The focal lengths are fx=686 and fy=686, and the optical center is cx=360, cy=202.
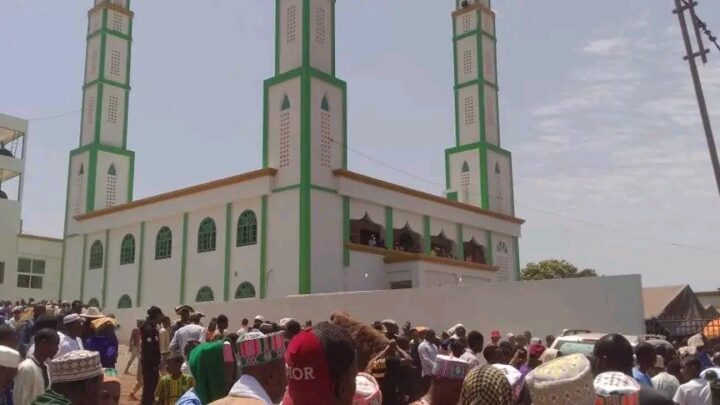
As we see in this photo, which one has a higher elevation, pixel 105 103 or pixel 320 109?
pixel 105 103

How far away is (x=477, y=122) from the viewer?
1260 inches

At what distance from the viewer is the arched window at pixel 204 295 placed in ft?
80.5

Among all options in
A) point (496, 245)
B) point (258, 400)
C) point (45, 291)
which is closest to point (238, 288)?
point (496, 245)

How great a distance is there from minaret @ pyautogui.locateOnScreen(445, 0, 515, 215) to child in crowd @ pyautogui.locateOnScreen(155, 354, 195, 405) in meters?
26.0

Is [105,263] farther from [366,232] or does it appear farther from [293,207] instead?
[366,232]

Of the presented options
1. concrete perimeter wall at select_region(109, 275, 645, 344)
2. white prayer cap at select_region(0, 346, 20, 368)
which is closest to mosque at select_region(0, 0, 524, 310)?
concrete perimeter wall at select_region(109, 275, 645, 344)

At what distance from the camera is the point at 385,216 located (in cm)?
2525

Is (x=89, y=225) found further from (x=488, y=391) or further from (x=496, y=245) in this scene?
(x=488, y=391)

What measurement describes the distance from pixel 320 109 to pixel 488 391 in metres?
21.4

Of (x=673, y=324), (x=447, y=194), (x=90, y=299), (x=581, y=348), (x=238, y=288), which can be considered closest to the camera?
(x=581, y=348)

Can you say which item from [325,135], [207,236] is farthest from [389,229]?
[207,236]

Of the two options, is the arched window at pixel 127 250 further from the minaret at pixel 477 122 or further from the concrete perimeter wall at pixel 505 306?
the minaret at pixel 477 122

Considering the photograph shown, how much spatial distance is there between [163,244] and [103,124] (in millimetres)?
7771

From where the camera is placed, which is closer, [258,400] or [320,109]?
[258,400]
